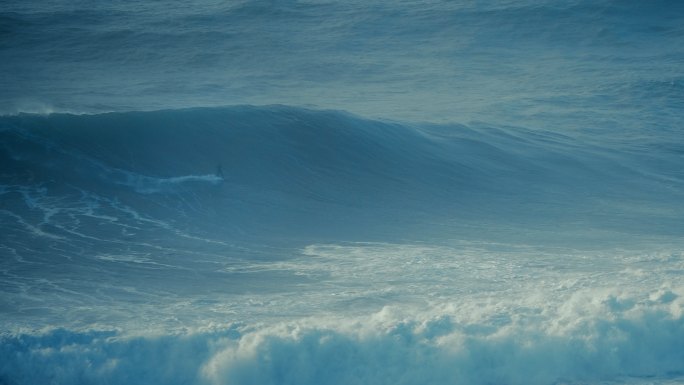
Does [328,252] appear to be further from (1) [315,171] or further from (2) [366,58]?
(2) [366,58]

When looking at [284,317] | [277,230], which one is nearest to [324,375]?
[284,317]

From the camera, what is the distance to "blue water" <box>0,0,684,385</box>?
6.52 metres

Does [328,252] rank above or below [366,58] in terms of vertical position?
below

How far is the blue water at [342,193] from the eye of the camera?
652cm

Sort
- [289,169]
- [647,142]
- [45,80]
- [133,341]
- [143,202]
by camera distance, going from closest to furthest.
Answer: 1. [133,341]
2. [143,202]
3. [289,169]
4. [647,142]
5. [45,80]

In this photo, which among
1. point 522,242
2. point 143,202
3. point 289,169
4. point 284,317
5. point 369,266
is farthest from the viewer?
point 289,169

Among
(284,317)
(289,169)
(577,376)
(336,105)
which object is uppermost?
(336,105)

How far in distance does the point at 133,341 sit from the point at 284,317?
1356 mm

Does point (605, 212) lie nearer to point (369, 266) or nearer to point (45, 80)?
point (369, 266)

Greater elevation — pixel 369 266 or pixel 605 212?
pixel 605 212

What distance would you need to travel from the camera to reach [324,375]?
627cm

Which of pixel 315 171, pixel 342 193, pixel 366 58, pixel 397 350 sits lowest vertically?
pixel 397 350

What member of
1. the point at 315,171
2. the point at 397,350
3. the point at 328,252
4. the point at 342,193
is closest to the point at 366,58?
the point at 315,171

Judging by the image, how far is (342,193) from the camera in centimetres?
1166
